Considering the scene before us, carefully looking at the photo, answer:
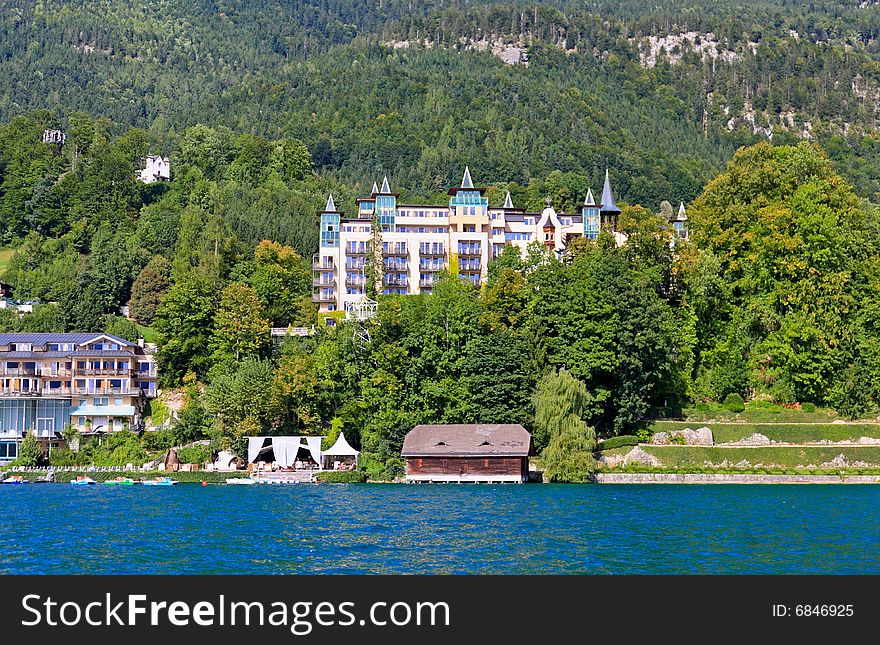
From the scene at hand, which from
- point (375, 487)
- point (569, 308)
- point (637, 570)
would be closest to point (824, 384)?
point (569, 308)

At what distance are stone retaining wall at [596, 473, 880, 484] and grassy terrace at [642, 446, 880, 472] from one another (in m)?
1.46

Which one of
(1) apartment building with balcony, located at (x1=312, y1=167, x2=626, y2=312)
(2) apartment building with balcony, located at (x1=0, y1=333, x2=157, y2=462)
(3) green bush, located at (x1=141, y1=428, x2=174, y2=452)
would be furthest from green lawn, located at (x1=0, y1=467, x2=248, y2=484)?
(1) apartment building with balcony, located at (x1=312, y1=167, x2=626, y2=312)

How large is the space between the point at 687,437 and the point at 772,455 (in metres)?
6.30

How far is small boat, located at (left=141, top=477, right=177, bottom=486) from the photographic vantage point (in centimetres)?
8838

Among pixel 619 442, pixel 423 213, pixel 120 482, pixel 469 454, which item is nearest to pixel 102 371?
pixel 120 482

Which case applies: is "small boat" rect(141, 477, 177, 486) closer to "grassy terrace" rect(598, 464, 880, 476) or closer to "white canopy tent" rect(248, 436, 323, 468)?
"white canopy tent" rect(248, 436, 323, 468)

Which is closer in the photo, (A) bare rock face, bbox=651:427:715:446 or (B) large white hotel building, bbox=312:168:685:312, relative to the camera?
(A) bare rock face, bbox=651:427:715:446

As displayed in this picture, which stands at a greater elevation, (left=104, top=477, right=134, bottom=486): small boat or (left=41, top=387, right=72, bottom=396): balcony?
(left=41, top=387, right=72, bottom=396): balcony

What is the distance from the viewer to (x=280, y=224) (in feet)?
443

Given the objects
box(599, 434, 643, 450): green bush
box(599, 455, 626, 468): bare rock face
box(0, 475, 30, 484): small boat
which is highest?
box(599, 434, 643, 450): green bush

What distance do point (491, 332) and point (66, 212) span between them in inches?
2842

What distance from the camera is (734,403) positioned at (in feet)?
320

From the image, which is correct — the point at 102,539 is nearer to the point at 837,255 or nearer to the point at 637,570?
the point at 637,570

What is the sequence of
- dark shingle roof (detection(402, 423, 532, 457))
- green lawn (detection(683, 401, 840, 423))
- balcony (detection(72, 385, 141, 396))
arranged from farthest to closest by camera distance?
1. balcony (detection(72, 385, 141, 396))
2. green lawn (detection(683, 401, 840, 423))
3. dark shingle roof (detection(402, 423, 532, 457))
